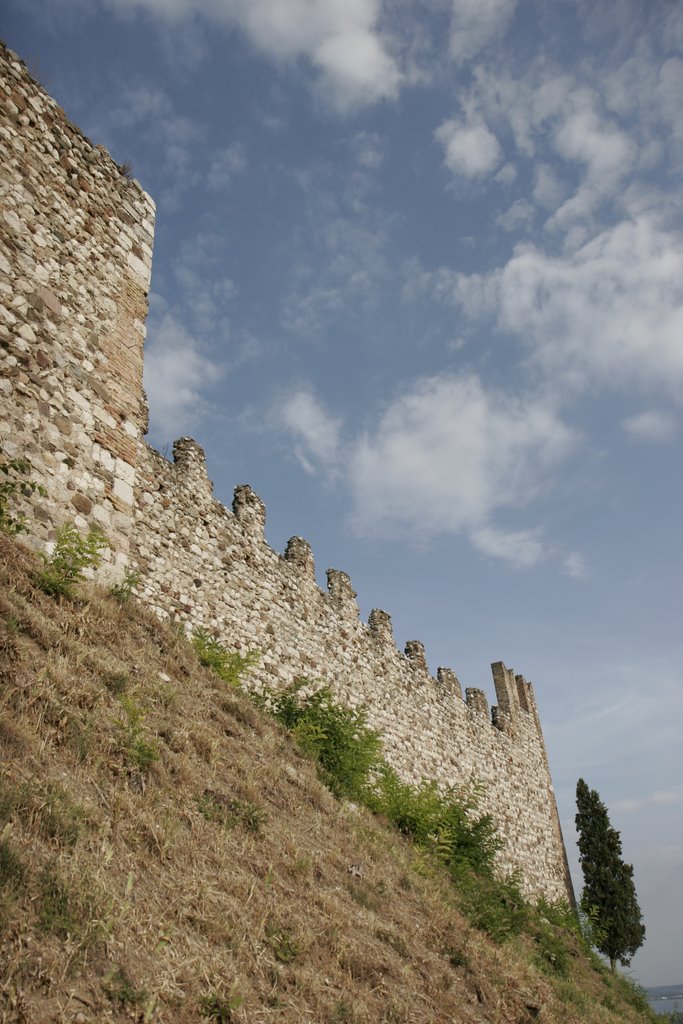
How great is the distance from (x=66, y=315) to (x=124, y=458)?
1615 millimetres

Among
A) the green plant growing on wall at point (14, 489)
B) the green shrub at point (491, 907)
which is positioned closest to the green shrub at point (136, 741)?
the green plant growing on wall at point (14, 489)

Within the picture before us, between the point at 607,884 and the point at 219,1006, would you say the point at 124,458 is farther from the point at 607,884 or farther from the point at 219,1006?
the point at 607,884

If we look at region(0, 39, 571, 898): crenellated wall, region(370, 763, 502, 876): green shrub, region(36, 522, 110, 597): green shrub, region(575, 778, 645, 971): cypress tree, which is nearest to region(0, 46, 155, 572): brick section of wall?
region(0, 39, 571, 898): crenellated wall

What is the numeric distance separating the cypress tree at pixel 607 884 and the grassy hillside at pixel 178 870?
1984 centimetres

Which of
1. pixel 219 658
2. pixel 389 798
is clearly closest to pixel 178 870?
pixel 219 658

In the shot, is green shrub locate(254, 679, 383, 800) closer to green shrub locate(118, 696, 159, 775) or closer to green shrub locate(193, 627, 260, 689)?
green shrub locate(193, 627, 260, 689)

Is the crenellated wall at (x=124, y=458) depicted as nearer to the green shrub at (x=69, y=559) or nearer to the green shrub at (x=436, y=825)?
the green shrub at (x=69, y=559)

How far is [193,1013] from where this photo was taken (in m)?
3.27

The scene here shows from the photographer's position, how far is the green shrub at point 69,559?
235 inches

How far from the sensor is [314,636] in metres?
13.7

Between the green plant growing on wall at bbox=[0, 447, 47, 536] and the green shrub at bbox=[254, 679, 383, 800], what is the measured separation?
412cm

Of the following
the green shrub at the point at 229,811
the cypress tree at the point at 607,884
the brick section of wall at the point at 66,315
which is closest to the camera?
the green shrub at the point at 229,811

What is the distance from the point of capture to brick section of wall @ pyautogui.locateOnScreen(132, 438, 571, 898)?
10719 mm

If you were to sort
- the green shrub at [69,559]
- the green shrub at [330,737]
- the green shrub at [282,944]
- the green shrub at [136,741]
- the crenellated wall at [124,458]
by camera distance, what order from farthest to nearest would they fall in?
1. the green shrub at [330,737]
2. the crenellated wall at [124,458]
3. the green shrub at [69,559]
4. the green shrub at [136,741]
5. the green shrub at [282,944]
